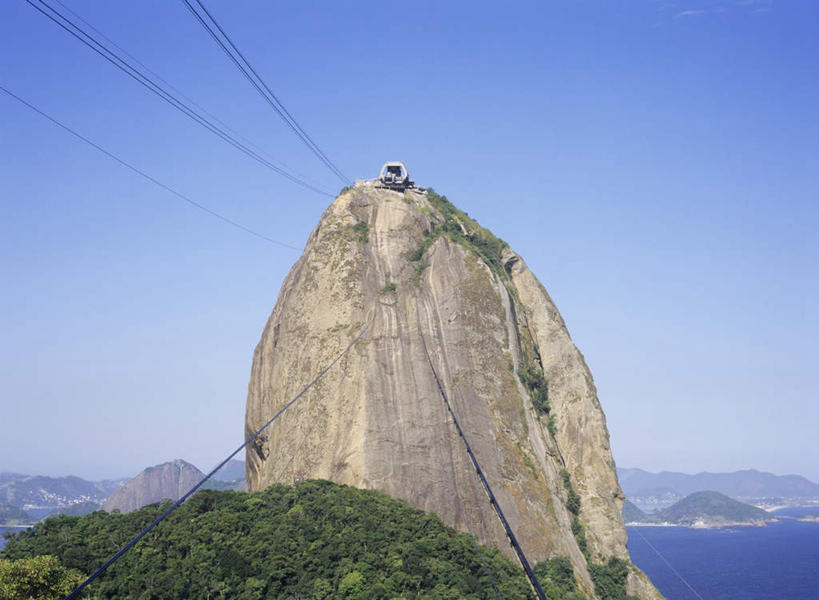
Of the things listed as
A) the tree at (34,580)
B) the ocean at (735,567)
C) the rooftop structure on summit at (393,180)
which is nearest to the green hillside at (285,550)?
the tree at (34,580)

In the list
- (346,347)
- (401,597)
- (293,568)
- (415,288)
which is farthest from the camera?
(415,288)

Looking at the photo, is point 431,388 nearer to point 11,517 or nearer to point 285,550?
point 285,550

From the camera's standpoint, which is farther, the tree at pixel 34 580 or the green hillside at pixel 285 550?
the green hillside at pixel 285 550

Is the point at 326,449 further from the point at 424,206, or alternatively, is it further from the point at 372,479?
the point at 424,206

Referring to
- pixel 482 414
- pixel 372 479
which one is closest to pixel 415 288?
pixel 482 414

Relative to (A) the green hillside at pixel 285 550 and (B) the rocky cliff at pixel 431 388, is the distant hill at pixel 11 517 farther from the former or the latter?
(A) the green hillside at pixel 285 550

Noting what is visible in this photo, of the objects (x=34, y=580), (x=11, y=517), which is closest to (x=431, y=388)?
(x=34, y=580)
